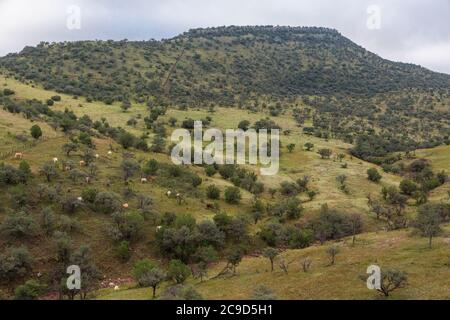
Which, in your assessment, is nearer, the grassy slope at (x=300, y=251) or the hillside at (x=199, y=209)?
the grassy slope at (x=300, y=251)

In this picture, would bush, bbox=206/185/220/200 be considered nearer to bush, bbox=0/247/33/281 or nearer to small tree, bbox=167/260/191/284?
small tree, bbox=167/260/191/284

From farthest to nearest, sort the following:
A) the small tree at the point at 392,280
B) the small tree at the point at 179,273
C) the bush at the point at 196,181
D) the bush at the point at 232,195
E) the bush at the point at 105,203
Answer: the bush at the point at 196,181
the bush at the point at 232,195
the bush at the point at 105,203
the small tree at the point at 179,273
the small tree at the point at 392,280

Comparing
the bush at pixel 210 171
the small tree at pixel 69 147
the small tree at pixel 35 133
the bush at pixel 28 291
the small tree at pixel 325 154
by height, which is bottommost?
the bush at pixel 28 291

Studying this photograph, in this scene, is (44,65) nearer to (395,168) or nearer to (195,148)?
(195,148)

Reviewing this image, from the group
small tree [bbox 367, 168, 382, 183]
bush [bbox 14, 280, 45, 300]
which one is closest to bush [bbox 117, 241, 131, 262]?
bush [bbox 14, 280, 45, 300]

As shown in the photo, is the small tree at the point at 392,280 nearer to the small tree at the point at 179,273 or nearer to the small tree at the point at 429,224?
the small tree at the point at 429,224

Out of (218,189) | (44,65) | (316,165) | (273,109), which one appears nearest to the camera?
(218,189)

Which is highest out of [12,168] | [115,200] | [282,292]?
[12,168]

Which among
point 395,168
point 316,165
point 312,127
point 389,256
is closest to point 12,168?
point 389,256

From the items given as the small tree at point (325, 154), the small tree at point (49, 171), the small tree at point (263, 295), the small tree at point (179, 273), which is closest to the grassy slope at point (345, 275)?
the small tree at point (179, 273)
